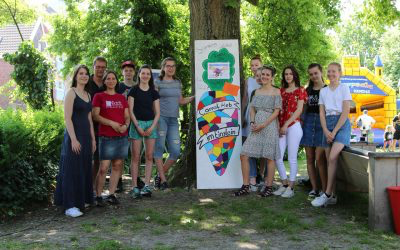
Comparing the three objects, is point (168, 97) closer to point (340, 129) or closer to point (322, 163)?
point (322, 163)

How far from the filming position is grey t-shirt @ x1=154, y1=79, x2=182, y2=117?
689 centimetres

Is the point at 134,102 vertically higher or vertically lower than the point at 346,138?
higher

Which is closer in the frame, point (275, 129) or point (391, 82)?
point (275, 129)

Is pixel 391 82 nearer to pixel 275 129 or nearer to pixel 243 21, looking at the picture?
pixel 243 21

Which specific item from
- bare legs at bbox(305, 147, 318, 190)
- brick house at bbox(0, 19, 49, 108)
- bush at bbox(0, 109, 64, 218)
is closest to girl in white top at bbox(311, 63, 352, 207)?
bare legs at bbox(305, 147, 318, 190)

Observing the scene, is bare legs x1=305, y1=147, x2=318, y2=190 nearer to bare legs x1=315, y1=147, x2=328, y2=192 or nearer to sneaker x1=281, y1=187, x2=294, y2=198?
bare legs x1=315, y1=147, x2=328, y2=192

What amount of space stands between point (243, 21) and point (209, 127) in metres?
11.1

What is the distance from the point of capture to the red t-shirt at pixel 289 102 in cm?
641

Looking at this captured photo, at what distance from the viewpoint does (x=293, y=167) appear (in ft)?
21.3

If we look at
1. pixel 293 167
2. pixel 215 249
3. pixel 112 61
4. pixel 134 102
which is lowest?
pixel 215 249

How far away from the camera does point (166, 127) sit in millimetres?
6938

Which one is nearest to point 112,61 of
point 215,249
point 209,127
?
point 209,127

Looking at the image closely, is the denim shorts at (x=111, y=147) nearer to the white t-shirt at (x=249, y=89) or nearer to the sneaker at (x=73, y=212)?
→ the sneaker at (x=73, y=212)

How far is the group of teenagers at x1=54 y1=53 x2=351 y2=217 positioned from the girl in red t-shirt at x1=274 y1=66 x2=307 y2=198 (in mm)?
14
